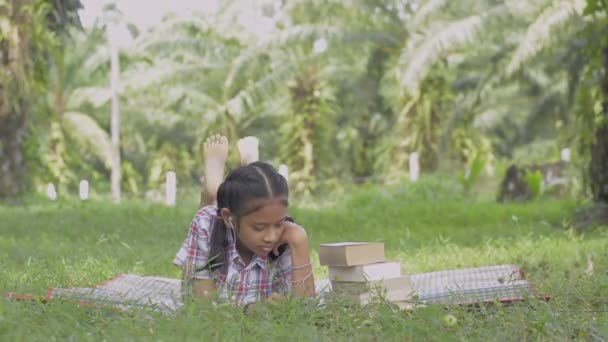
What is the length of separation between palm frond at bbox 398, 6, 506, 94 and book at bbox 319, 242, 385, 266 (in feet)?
48.6

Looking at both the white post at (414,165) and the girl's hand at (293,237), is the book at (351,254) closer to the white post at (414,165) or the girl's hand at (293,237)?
the girl's hand at (293,237)

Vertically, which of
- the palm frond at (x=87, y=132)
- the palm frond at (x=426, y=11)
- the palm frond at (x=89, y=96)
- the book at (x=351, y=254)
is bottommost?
the palm frond at (x=87, y=132)

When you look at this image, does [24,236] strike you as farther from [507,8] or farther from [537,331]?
[507,8]

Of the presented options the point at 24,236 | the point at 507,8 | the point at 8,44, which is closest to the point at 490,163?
the point at 507,8

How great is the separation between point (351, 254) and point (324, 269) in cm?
190

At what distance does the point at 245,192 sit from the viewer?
3.95 metres

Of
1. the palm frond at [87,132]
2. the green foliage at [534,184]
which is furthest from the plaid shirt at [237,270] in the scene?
the palm frond at [87,132]

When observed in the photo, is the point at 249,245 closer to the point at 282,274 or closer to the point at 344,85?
the point at 282,274

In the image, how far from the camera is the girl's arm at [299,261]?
4.03m

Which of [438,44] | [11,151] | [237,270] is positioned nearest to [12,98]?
[11,151]

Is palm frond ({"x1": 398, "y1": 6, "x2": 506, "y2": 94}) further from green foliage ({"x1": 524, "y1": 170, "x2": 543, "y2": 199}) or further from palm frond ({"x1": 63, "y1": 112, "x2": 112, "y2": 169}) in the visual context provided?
palm frond ({"x1": 63, "y1": 112, "x2": 112, "y2": 169})

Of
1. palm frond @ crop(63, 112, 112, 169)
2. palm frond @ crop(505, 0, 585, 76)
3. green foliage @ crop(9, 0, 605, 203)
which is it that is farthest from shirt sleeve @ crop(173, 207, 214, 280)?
palm frond @ crop(63, 112, 112, 169)

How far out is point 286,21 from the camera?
79.9ft

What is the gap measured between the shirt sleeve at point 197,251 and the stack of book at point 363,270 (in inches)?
21.5
